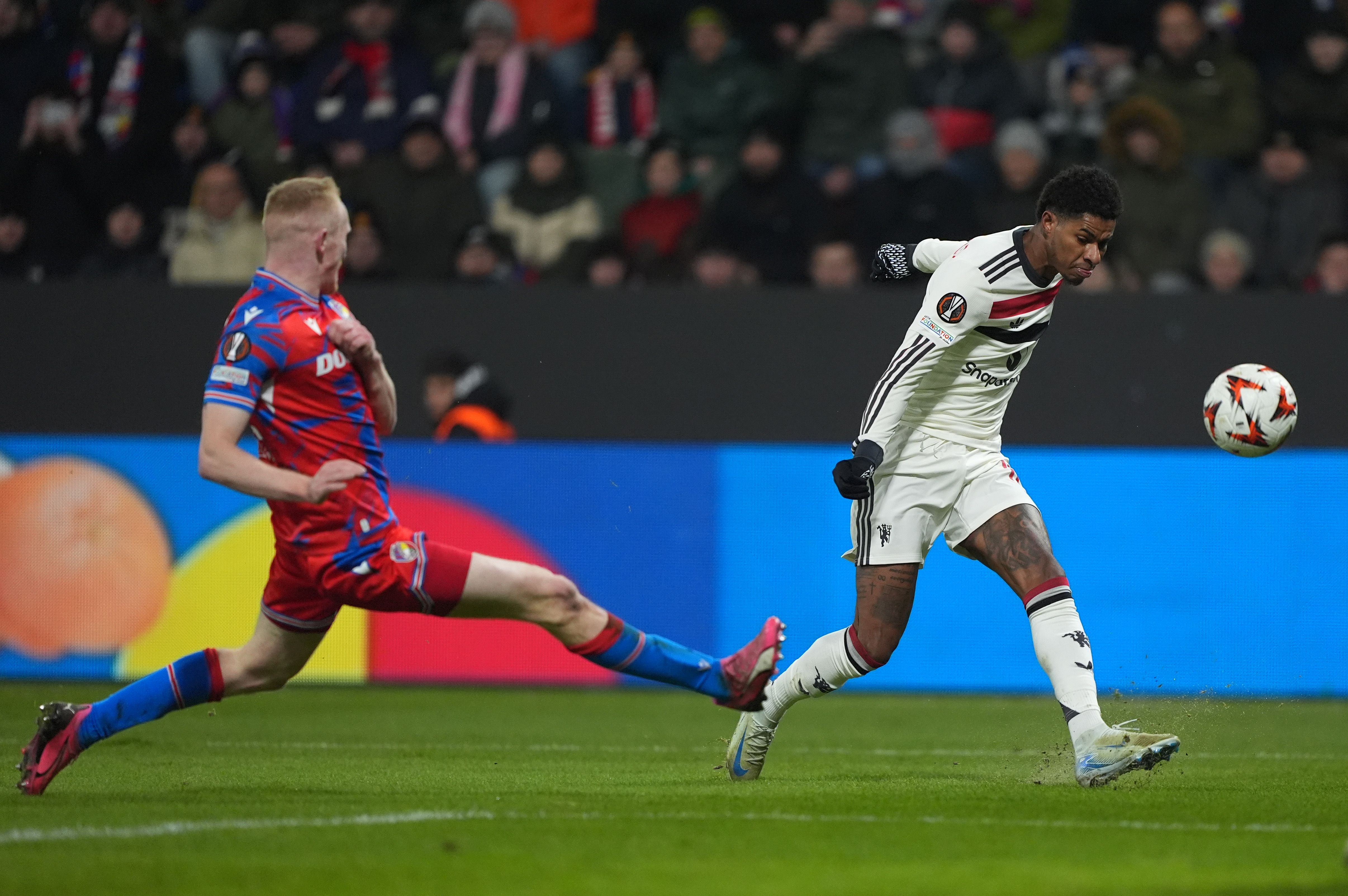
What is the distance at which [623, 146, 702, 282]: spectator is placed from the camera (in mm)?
12625

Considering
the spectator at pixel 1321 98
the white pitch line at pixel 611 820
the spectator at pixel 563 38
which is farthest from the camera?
the spectator at pixel 563 38

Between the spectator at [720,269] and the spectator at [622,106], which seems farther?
the spectator at [622,106]

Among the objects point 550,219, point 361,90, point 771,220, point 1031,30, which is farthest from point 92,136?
point 1031,30

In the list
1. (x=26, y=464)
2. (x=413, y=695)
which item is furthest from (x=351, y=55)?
(x=413, y=695)

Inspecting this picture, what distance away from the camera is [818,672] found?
6.57 m

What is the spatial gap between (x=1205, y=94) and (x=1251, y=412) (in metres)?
6.60

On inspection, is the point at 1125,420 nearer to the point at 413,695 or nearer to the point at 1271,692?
the point at 1271,692

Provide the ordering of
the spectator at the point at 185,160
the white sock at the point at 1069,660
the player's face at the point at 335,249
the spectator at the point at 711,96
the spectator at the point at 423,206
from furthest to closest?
the spectator at the point at 185,160
the spectator at the point at 711,96
the spectator at the point at 423,206
the white sock at the point at 1069,660
the player's face at the point at 335,249

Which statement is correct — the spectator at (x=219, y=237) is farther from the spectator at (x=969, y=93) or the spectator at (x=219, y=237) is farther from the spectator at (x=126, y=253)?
the spectator at (x=969, y=93)

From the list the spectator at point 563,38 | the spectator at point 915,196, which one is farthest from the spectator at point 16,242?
the spectator at point 915,196

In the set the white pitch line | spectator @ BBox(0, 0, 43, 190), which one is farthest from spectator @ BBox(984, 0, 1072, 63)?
the white pitch line

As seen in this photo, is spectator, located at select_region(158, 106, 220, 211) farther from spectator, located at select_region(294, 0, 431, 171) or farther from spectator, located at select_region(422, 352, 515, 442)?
spectator, located at select_region(422, 352, 515, 442)

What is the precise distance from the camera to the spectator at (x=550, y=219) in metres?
12.7

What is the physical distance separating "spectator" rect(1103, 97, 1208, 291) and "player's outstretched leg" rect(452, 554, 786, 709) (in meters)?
7.16
